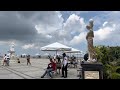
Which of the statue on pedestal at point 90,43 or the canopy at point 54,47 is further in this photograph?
the canopy at point 54,47

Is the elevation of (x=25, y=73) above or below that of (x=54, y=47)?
below

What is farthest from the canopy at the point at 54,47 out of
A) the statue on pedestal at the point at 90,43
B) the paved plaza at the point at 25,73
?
the statue on pedestal at the point at 90,43

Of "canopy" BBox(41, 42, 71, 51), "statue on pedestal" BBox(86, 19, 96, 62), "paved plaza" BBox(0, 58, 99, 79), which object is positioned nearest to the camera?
"statue on pedestal" BBox(86, 19, 96, 62)

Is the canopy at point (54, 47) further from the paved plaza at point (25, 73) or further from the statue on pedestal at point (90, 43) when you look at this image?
the statue on pedestal at point (90, 43)

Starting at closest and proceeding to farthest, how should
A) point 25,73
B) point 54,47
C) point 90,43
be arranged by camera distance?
point 90,43, point 25,73, point 54,47

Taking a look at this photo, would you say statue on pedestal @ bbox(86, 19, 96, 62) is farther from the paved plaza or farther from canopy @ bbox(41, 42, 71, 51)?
canopy @ bbox(41, 42, 71, 51)

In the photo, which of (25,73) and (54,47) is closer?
(25,73)

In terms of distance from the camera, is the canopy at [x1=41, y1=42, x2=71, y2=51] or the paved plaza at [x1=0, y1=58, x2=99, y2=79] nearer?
the paved plaza at [x1=0, y1=58, x2=99, y2=79]

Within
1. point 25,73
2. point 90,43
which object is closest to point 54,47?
point 25,73

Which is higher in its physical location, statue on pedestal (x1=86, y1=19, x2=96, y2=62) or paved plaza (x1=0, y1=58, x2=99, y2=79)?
statue on pedestal (x1=86, y1=19, x2=96, y2=62)

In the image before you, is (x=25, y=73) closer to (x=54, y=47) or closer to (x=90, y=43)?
(x=54, y=47)

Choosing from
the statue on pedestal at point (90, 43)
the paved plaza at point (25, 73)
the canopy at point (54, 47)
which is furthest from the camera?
the canopy at point (54, 47)

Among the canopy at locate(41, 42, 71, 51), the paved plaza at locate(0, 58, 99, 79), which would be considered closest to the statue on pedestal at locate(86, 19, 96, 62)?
the paved plaza at locate(0, 58, 99, 79)
